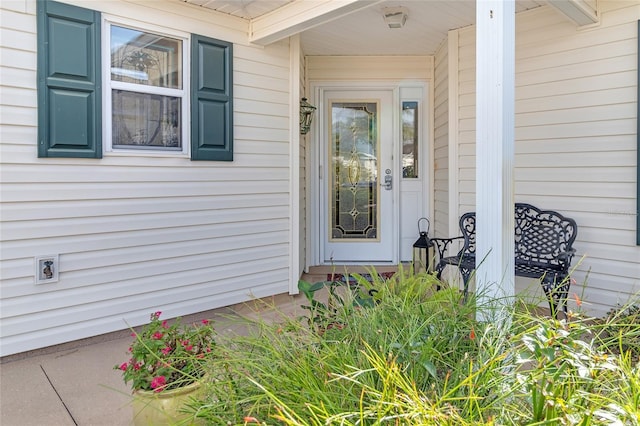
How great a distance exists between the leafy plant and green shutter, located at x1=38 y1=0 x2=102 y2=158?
1629mm

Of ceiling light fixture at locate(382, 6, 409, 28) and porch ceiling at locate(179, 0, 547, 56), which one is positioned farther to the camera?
ceiling light fixture at locate(382, 6, 409, 28)

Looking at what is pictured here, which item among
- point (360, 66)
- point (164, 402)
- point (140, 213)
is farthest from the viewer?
point (360, 66)

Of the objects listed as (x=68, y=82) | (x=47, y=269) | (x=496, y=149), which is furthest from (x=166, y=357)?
(x=68, y=82)

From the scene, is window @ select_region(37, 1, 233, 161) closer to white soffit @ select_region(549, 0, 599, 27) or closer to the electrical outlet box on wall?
the electrical outlet box on wall

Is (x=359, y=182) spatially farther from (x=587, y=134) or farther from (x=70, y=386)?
(x=70, y=386)

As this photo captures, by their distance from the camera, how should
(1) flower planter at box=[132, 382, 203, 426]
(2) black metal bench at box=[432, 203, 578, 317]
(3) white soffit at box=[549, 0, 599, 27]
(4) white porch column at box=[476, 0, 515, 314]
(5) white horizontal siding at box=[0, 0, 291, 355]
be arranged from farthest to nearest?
(2) black metal bench at box=[432, 203, 578, 317] < (3) white soffit at box=[549, 0, 599, 27] < (5) white horizontal siding at box=[0, 0, 291, 355] < (4) white porch column at box=[476, 0, 515, 314] < (1) flower planter at box=[132, 382, 203, 426]

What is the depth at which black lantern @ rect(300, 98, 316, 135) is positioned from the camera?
4340 mm

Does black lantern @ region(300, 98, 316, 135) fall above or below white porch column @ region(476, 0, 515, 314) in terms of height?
above

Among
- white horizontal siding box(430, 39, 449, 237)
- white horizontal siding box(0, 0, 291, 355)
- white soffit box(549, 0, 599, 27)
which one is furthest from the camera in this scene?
white horizontal siding box(430, 39, 449, 237)

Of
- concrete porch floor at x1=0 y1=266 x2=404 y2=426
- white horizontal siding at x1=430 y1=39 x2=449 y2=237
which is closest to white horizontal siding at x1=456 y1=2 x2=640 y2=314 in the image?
white horizontal siding at x1=430 y1=39 x2=449 y2=237

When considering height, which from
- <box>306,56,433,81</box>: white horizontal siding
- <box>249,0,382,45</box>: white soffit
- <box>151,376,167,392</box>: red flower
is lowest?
<box>151,376,167,392</box>: red flower

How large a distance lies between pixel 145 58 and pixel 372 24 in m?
1.98

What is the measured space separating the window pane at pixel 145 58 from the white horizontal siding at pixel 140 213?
12cm

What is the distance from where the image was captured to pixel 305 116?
439 cm
